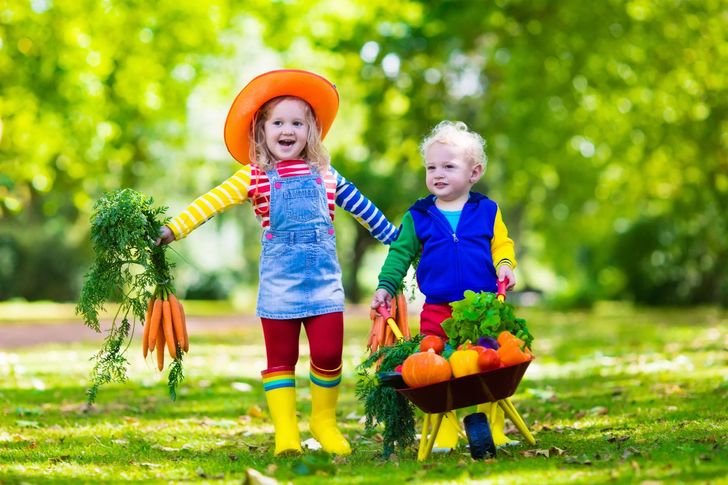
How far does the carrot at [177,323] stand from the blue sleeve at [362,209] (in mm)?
1099

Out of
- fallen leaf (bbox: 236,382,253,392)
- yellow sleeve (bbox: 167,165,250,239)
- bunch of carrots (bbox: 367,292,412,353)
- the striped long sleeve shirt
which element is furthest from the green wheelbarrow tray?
fallen leaf (bbox: 236,382,253,392)

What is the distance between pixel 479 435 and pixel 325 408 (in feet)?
3.66

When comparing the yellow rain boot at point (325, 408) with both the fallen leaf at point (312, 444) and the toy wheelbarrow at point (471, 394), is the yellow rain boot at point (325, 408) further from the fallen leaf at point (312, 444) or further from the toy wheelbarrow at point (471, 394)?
the toy wheelbarrow at point (471, 394)

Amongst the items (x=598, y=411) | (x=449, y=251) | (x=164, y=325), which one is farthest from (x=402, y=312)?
(x=598, y=411)

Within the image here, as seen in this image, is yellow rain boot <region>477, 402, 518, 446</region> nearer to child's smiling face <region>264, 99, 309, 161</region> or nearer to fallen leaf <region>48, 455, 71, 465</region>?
child's smiling face <region>264, 99, 309, 161</region>

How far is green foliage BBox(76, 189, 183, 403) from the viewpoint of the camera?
209 inches

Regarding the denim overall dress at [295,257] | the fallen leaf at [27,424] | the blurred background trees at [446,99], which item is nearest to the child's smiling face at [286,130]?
the denim overall dress at [295,257]

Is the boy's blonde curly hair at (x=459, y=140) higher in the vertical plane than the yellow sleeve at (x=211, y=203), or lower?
higher

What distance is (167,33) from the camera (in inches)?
879

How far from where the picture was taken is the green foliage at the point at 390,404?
5.06m

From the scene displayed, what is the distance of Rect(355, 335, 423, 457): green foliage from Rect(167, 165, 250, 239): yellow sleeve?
1.19m

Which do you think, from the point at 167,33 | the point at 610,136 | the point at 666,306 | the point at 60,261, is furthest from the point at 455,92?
the point at 60,261

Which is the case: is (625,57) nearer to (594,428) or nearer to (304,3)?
(304,3)

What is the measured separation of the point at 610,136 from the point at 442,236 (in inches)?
708
